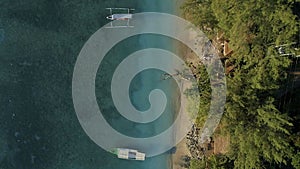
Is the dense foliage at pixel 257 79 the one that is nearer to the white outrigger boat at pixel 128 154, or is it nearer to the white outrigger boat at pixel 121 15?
the white outrigger boat at pixel 121 15

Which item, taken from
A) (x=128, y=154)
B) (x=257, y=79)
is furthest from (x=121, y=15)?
(x=257, y=79)

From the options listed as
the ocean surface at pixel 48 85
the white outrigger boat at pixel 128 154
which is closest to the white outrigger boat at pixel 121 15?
the ocean surface at pixel 48 85

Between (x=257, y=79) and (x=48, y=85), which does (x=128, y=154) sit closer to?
(x=48, y=85)

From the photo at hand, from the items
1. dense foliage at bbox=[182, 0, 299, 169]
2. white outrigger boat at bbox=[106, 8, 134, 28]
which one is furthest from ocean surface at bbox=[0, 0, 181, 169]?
dense foliage at bbox=[182, 0, 299, 169]

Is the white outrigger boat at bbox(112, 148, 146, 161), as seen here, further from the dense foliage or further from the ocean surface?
the dense foliage

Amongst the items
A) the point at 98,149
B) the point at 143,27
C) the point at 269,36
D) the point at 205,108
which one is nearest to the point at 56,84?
the point at 98,149
